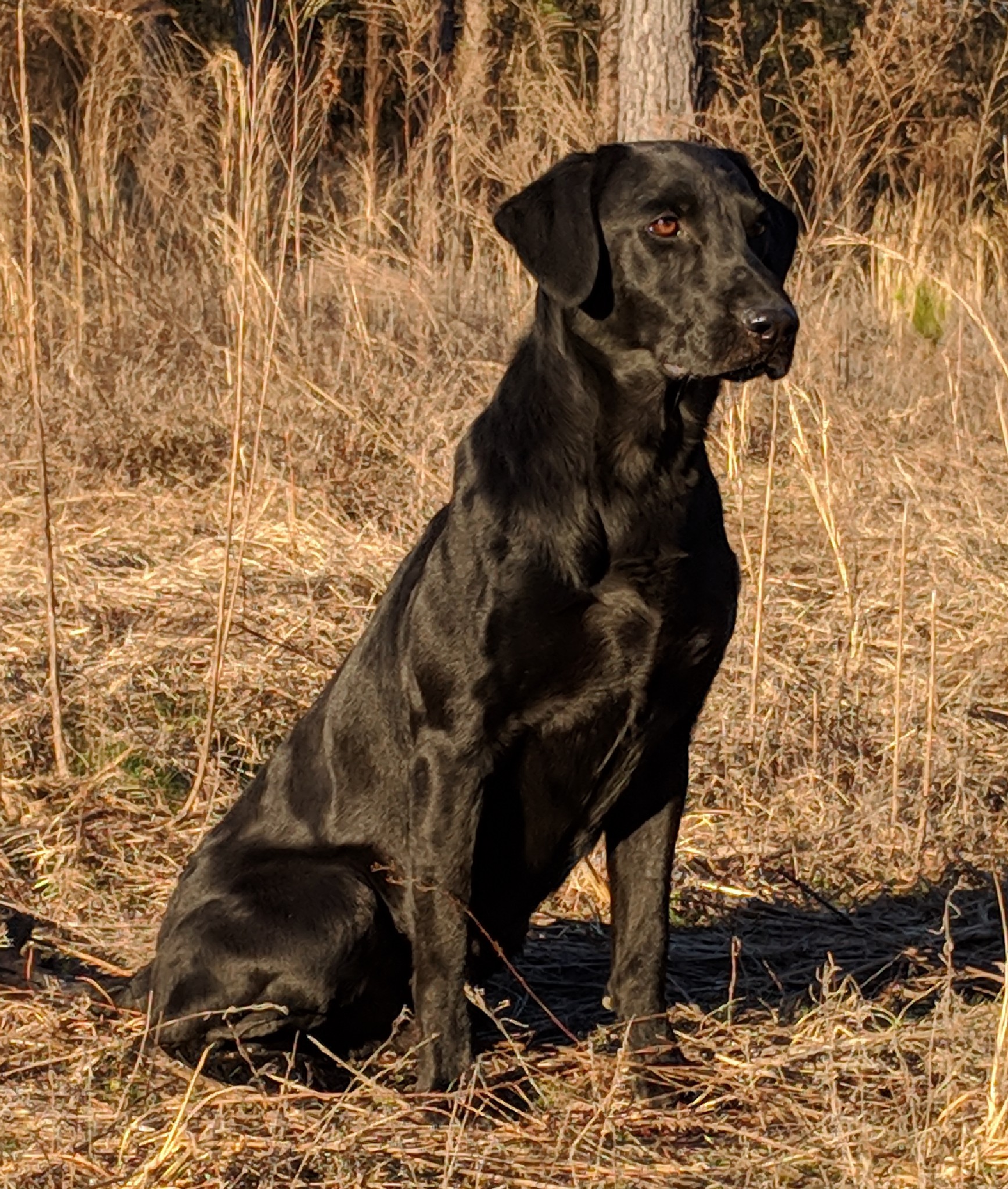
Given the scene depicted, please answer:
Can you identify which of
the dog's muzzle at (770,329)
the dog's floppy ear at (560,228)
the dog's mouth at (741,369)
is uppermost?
the dog's floppy ear at (560,228)

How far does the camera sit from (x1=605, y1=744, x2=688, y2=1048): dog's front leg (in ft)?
11.1

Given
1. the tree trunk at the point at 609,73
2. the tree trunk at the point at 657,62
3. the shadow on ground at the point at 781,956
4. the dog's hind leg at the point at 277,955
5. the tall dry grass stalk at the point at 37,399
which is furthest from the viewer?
the tree trunk at the point at 657,62

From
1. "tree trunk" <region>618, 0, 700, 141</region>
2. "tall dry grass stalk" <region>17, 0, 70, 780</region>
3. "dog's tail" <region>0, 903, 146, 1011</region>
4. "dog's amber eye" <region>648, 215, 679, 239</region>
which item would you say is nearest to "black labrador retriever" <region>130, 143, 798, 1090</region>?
"dog's amber eye" <region>648, 215, 679, 239</region>

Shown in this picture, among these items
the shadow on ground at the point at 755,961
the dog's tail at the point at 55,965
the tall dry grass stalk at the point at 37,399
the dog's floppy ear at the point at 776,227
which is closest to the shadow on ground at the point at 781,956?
the shadow on ground at the point at 755,961

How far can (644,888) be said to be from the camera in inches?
135

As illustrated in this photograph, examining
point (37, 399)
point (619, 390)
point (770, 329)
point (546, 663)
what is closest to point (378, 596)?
point (37, 399)

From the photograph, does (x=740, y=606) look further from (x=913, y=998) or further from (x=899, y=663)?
(x=913, y=998)

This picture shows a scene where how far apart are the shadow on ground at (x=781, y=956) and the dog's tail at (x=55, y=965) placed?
0.77m

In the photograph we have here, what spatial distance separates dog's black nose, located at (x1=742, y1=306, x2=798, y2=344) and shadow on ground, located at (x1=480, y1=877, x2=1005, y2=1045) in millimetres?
1278

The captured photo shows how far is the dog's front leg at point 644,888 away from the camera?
3.38 metres

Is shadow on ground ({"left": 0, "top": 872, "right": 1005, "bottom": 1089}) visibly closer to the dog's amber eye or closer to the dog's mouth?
the dog's mouth

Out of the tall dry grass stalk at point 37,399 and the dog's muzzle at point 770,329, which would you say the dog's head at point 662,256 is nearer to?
the dog's muzzle at point 770,329

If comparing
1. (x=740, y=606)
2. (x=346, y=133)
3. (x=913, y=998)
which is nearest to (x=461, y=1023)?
(x=913, y=998)

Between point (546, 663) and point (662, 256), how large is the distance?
788mm
